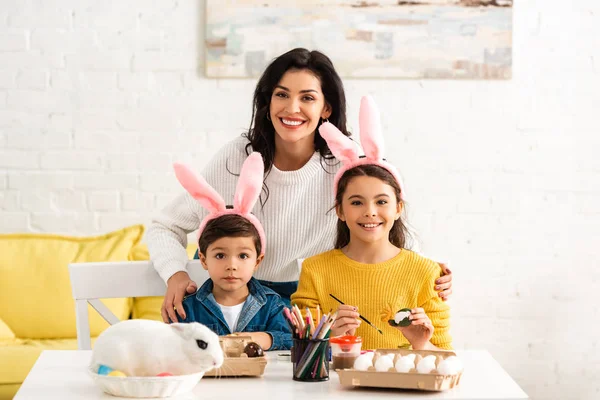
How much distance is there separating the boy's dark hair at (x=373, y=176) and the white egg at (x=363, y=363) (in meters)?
0.57

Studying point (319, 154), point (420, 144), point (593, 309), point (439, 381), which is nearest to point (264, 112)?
point (319, 154)

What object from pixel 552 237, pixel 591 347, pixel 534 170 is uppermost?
pixel 534 170

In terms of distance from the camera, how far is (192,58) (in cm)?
348

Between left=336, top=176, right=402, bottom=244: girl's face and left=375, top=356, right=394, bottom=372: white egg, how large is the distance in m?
0.49

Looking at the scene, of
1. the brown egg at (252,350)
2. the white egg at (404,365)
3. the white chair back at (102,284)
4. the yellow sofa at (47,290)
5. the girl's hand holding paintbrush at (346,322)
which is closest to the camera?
the white egg at (404,365)

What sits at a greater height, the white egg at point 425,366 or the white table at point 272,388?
the white egg at point 425,366

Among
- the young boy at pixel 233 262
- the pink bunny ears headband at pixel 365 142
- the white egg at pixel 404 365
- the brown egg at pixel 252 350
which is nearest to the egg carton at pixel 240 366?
the brown egg at pixel 252 350

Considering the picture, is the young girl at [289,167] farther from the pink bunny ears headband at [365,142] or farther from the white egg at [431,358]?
the white egg at [431,358]

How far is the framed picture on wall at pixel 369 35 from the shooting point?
3447 mm

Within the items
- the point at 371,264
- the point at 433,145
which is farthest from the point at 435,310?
the point at 433,145

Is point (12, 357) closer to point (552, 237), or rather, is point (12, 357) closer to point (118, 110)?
point (118, 110)

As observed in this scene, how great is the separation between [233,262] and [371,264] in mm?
310

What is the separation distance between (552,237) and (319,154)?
163 centimetres

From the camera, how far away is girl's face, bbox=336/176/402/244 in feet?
6.14
